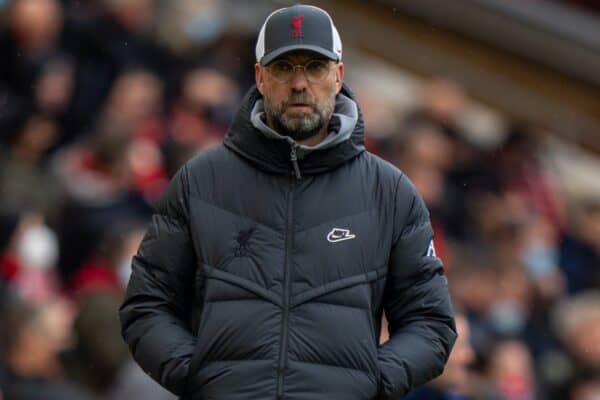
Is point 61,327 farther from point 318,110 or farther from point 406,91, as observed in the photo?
point 406,91

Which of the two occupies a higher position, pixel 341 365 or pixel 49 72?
pixel 341 365

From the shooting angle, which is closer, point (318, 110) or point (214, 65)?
point (318, 110)

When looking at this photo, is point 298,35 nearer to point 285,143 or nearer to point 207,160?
point 285,143

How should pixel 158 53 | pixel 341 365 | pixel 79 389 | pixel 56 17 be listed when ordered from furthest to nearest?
pixel 158 53
pixel 56 17
pixel 79 389
pixel 341 365

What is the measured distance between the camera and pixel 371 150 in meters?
11.3

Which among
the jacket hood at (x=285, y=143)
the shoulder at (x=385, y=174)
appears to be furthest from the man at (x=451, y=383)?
the jacket hood at (x=285, y=143)

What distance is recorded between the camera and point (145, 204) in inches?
381

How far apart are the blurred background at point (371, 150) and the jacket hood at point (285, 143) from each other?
2.40 m

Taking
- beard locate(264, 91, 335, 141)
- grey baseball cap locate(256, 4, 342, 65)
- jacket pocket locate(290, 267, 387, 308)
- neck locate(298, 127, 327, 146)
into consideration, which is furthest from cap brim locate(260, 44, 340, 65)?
jacket pocket locate(290, 267, 387, 308)

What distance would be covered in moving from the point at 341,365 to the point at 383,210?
1.56 feet

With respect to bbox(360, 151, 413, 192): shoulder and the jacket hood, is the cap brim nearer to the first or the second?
the jacket hood

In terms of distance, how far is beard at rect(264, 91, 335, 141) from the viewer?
192 inches

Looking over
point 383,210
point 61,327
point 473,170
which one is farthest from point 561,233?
point 383,210

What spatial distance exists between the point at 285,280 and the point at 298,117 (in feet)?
1.54
